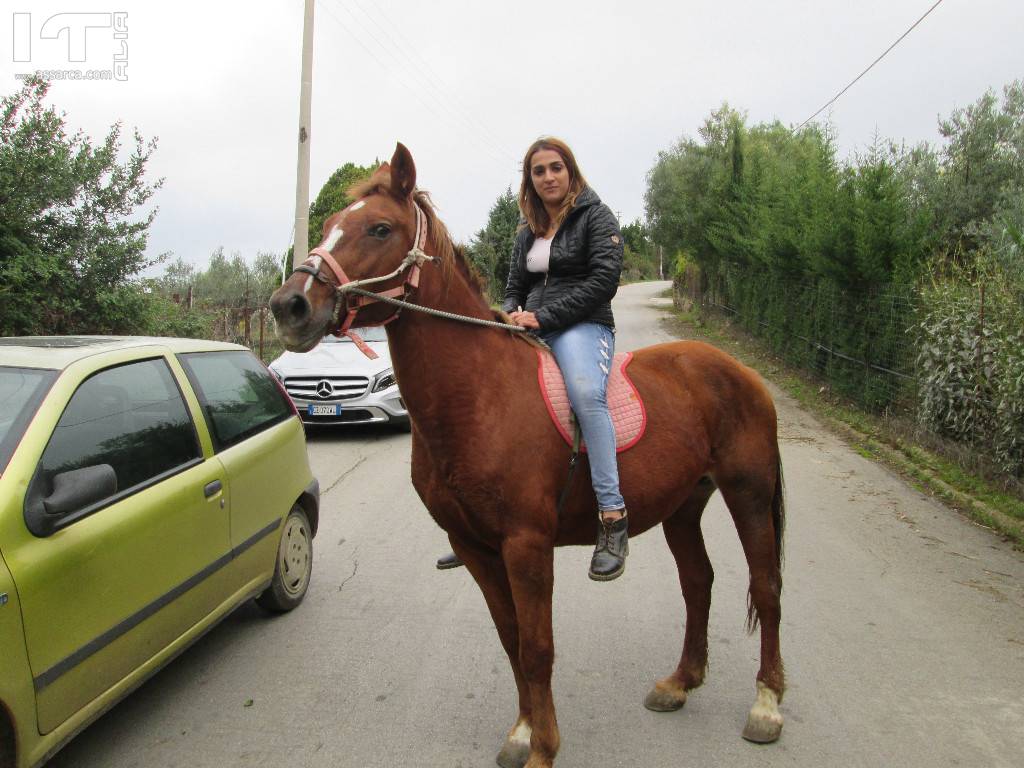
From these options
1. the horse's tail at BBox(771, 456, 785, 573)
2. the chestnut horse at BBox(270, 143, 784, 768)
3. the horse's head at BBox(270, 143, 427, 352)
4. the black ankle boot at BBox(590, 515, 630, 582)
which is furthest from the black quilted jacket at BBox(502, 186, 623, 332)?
the horse's tail at BBox(771, 456, 785, 573)

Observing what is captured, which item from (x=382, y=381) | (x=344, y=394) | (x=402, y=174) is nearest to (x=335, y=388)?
(x=344, y=394)

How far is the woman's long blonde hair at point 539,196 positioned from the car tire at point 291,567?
7.96 feet

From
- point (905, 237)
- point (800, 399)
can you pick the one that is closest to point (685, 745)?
point (905, 237)

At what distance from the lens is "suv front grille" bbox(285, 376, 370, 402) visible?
31.4ft

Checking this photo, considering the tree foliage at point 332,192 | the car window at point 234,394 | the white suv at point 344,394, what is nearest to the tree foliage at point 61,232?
the white suv at point 344,394

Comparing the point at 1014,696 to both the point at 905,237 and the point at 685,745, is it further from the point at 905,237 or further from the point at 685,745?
the point at 905,237

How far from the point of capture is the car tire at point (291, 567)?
4.33 meters

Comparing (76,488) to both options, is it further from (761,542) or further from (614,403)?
(761,542)

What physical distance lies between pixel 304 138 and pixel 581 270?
1216cm

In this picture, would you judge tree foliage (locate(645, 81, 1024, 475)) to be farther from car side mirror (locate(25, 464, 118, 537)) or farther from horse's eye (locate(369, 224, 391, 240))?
car side mirror (locate(25, 464, 118, 537))

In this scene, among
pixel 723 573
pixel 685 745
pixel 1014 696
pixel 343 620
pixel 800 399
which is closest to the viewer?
pixel 685 745

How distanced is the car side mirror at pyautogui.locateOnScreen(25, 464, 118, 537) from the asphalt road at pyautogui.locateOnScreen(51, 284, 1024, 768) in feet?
3.84

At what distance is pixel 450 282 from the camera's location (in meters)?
2.81

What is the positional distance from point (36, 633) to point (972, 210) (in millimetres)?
18125
